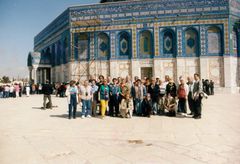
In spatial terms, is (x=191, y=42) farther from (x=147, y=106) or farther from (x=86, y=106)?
(x=86, y=106)

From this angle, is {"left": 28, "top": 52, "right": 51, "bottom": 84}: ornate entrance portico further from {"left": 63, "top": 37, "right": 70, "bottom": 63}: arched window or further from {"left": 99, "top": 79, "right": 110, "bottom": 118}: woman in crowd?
{"left": 99, "top": 79, "right": 110, "bottom": 118}: woman in crowd

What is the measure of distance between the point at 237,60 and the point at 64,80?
1977cm

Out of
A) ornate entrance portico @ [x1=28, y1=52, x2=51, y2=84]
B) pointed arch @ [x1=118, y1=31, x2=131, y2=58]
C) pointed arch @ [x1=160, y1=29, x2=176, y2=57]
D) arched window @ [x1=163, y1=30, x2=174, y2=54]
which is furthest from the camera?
ornate entrance portico @ [x1=28, y1=52, x2=51, y2=84]

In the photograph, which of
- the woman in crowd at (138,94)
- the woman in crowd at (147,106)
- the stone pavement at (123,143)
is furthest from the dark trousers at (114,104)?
the stone pavement at (123,143)

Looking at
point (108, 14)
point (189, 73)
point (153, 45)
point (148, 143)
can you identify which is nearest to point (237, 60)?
point (189, 73)

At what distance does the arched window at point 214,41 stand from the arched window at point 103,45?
10804 mm

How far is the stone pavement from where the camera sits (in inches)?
158

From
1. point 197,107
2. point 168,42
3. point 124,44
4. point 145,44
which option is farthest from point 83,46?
point 197,107

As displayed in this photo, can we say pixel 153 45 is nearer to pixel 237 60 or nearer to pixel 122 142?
pixel 237 60

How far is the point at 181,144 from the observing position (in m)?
4.85

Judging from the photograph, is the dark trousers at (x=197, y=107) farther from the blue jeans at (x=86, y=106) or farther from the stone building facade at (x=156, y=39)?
the stone building facade at (x=156, y=39)

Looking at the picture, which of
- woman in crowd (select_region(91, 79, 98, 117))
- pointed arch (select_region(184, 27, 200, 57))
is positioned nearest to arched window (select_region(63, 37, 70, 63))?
pointed arch (select_region(184, 27, 200, 57))

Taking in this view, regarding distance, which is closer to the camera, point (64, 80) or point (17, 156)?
point (17, 156)

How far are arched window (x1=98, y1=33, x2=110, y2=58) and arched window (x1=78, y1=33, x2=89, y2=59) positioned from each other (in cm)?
153
